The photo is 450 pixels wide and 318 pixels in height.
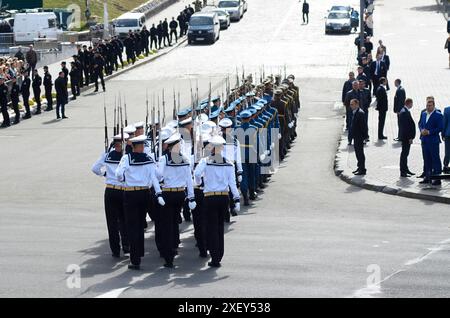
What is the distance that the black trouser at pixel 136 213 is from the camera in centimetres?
1623

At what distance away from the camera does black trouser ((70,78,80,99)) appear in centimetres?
4027

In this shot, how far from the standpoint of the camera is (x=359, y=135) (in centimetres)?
2431

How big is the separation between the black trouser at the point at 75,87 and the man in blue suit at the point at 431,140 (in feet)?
63.3

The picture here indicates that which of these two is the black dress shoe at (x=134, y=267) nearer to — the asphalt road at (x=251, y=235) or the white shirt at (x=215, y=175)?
the asphalt road at (x=251, y=235)

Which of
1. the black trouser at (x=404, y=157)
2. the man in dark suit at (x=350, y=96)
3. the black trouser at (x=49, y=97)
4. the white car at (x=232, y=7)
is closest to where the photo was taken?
the black trouser at (x=404, y=157)

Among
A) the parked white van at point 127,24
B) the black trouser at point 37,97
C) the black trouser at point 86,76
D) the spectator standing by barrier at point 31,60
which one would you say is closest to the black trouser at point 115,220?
the black trouser at point 37,97

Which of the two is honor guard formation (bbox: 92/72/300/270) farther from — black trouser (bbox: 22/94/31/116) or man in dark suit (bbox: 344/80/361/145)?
black trouser (bbox: 22/94/31/116)

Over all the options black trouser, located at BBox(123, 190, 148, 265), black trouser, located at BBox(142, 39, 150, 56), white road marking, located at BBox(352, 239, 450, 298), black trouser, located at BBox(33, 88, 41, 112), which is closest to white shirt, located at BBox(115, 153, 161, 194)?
black trouser, located at BBox(123, 190, 148, 265)

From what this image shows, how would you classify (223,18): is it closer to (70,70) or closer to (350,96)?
(70,70)

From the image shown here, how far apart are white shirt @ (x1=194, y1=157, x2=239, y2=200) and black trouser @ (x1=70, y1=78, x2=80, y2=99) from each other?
24.0 m

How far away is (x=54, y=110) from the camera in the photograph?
1510 inches

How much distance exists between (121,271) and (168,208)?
3.87 ft

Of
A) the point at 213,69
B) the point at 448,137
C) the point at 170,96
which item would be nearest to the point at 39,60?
the point at 213,69

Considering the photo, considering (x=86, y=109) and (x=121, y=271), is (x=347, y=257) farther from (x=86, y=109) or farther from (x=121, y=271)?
(x=86, y=109)
